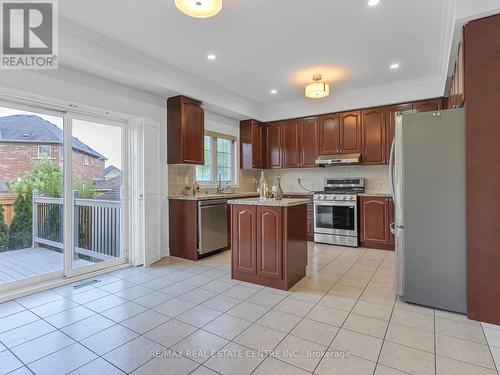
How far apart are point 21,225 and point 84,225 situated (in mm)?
679

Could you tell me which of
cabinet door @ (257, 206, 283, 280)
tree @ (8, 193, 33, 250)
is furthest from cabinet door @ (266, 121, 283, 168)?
tree @ (8, 193, 33, 250)

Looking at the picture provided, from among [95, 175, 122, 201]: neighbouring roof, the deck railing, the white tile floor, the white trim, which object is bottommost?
the white tile floor

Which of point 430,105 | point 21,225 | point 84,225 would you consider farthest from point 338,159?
point 21,225

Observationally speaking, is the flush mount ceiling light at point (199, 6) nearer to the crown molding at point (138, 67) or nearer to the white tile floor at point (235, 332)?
the crown molding at point (138, 67)

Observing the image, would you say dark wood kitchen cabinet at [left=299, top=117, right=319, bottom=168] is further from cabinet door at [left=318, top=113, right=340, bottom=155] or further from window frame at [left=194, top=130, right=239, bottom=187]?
window frame at [left=194, top=130, right=239, bottom=187]

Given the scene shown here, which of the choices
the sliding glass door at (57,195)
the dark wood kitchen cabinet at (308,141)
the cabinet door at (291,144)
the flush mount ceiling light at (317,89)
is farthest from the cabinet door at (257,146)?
the sliding glass door at (57,195)

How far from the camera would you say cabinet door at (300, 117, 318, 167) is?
18.7ft

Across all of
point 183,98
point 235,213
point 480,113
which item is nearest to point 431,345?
point 480,113

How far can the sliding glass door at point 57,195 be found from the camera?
297 cm

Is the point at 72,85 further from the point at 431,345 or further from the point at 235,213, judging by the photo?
the point at 431,345

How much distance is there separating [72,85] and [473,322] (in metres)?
4.70

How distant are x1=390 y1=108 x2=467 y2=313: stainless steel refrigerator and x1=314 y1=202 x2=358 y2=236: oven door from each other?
7.45ft

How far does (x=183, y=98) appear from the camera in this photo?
4316 mm

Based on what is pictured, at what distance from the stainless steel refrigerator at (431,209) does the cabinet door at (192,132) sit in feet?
9.64
